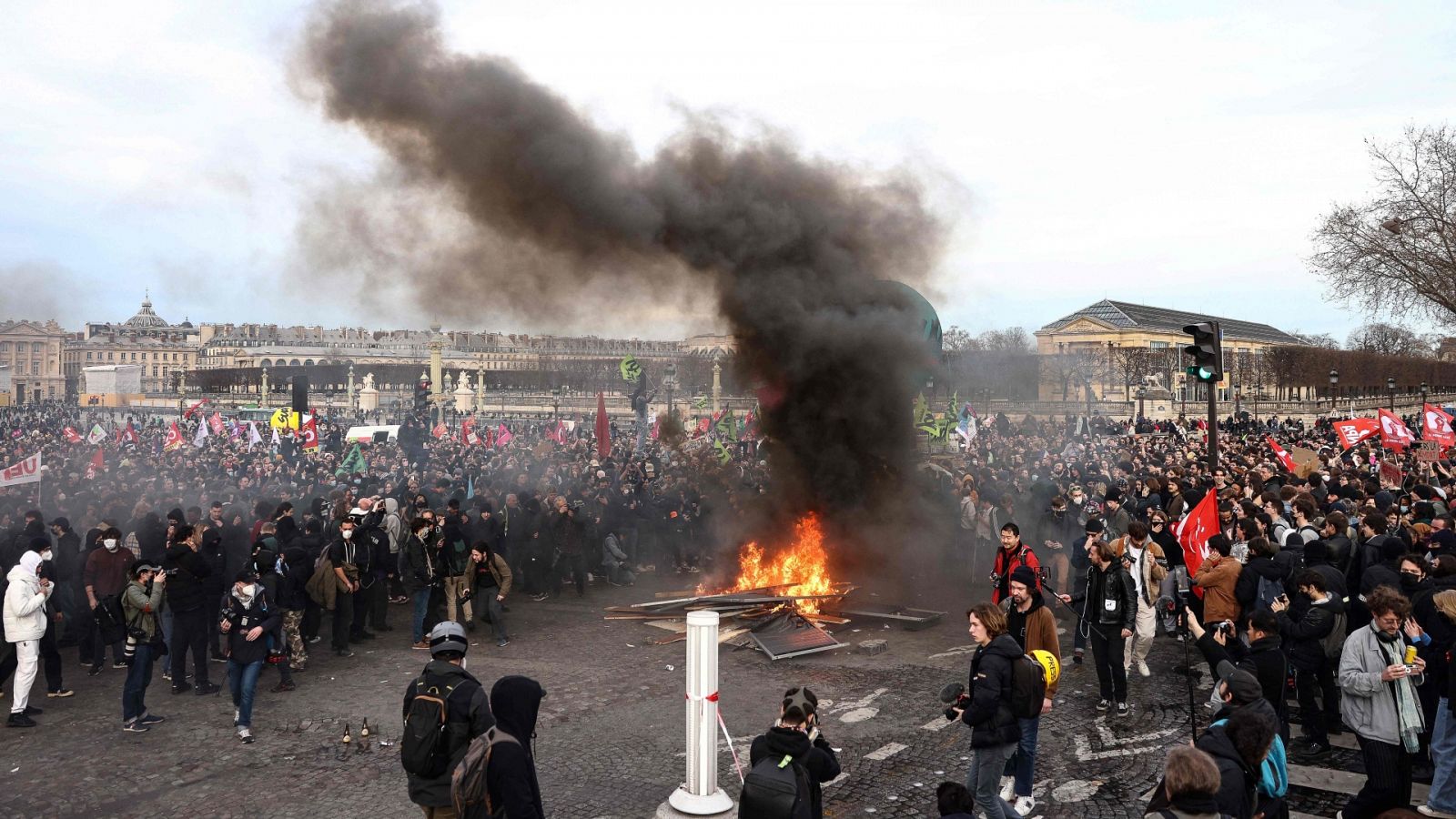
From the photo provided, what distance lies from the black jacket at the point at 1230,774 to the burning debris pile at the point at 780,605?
6.24m

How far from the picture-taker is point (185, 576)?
8.86 m

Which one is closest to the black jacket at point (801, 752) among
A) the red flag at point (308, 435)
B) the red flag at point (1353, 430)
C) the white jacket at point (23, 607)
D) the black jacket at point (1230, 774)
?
the black jacket at point (1230, 774)

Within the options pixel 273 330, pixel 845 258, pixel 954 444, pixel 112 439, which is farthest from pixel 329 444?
pixel 273 330

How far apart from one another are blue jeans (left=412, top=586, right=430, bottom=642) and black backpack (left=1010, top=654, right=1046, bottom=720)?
304 inches

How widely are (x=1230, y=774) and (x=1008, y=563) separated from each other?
4.50 metres

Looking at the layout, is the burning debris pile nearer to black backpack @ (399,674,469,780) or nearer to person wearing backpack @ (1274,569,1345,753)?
person wearing backpack @ (1274,569,1345,753)

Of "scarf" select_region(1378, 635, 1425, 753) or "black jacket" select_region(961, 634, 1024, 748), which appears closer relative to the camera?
"black jacket" select_region(961, 634, 1024, 748)

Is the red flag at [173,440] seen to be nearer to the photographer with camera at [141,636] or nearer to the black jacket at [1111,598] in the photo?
the photographer with camera at [141,636]

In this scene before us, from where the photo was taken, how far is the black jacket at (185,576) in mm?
8797

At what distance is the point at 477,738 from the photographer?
4.55 m

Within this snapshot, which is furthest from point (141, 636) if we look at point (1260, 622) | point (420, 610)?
point (1260, 622)

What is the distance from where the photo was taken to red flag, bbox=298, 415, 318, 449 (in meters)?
26.7

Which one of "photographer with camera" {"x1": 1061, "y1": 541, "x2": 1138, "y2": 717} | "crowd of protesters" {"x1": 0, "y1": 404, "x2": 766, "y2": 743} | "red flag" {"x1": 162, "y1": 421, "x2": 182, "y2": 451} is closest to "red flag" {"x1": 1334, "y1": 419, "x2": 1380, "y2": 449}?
"crowd of protesters" {"x1": 0, "y1": 404, "x2": 766, "y2": 743}

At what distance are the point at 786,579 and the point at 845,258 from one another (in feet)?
16.8
